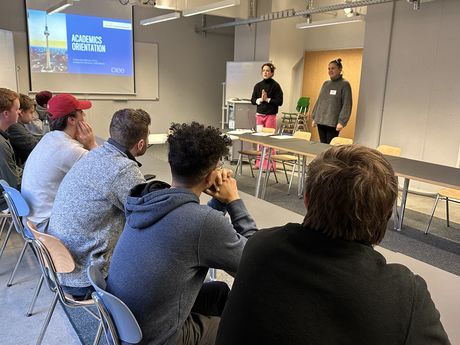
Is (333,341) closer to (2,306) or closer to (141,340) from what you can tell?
(141,340)

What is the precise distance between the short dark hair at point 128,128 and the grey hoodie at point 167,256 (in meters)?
0.70

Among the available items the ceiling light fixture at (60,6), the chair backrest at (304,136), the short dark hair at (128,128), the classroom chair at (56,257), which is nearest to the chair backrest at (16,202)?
the classroom chair at (56,257)

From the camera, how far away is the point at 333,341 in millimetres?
719

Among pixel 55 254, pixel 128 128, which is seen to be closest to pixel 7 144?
pixel 128 128

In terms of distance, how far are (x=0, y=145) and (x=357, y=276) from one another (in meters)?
2.71

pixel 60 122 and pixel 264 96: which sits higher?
pixel 264 96

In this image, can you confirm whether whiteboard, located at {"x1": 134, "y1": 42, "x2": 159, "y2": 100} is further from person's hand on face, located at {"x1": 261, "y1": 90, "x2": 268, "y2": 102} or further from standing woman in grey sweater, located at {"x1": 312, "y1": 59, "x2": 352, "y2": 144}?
standing woman in grey sweater, located at {"x1": 312, "y1": 59, "x2": 352, "y2": 144}

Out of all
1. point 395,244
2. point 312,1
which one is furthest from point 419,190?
point 312,1

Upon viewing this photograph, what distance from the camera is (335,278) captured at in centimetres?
74

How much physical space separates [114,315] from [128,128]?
934mm

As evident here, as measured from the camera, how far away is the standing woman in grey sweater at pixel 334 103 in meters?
5.52

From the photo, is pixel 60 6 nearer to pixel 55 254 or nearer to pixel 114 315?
pixel 55 254

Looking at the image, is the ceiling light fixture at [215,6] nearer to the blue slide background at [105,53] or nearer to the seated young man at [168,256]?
the blue slide background at [105,53]

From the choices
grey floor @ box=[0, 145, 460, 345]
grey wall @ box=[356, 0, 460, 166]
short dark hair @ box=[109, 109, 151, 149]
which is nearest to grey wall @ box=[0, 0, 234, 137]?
grey wall @ box=[356, 0, 460, 166]
